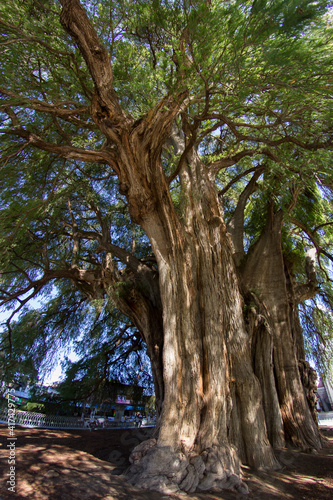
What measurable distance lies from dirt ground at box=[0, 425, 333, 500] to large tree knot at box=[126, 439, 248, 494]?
0.10m

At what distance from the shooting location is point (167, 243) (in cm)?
421

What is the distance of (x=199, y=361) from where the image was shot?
3645mm

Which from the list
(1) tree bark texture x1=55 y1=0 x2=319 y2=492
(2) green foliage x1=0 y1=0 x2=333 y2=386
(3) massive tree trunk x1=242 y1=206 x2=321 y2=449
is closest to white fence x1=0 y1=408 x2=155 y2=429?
(2) green foliage x1=0 y1=0 x2=333 y2=386

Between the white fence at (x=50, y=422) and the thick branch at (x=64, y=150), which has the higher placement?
the thick branch at (x=64, y=150)

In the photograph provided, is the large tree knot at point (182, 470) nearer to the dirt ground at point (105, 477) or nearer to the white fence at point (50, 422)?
the dirt ground at point (105, 477)

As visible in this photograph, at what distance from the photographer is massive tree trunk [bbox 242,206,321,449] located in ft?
14.4

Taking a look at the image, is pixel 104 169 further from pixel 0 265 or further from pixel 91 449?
pixel 91 449

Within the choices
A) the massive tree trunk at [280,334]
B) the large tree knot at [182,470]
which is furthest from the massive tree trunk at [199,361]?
the massive tree trunk at [280,334]

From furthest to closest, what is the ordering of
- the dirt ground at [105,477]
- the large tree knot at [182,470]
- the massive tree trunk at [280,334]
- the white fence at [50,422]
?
the white fence at [50,422] < the massive tree trunk at [280,334] < the large tree knot at [182,470] < the dirt ground at [105,477]

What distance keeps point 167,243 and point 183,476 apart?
2.71m

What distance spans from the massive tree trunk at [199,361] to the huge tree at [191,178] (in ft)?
0.06

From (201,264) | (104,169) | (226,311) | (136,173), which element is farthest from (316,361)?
(104,169)

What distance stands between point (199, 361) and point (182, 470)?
1141mm

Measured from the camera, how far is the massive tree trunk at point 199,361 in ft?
9.65
